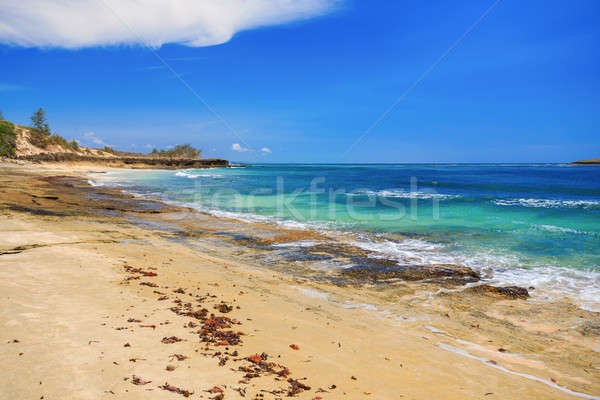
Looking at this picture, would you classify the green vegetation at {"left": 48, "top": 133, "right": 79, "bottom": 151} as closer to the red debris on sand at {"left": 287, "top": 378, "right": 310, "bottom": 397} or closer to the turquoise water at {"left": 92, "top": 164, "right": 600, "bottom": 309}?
the turquoise water at {"left": 92, "top": 164, "right": 600, "bottom": 309}

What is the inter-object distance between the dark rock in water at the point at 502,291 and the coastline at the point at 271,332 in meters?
0.34

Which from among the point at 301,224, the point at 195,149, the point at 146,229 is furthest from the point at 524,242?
the point at 195,149

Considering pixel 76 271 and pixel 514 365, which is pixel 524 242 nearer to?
pixel 514 365

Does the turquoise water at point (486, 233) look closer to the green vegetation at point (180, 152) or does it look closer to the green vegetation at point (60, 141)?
the green vegetation at point (60, 141)

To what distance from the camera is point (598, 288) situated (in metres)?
8.83

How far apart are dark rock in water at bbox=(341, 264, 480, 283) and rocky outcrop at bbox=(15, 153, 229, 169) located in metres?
73.5

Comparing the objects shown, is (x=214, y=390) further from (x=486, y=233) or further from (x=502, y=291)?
(x=486, y=233)

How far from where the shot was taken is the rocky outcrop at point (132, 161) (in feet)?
219

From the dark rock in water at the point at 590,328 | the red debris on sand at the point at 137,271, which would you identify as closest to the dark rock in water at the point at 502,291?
the dark rock in water at the point at 590,328

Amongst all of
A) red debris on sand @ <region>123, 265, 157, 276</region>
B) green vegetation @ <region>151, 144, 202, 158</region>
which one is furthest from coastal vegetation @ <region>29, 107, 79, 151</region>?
red debris on sand @ <region>123, 265, 157, 276</region>

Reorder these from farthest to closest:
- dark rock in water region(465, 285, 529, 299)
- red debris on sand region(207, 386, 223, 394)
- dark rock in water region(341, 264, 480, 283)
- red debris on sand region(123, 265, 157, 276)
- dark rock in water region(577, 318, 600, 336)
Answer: dark rock in water region(341, 264, 480, 283) < dark rock in water region(465, 285, 529, 299) < red debris on sand region(123, 265, 157, 276) < dark rock in water region(577, 318, 600, 336) < red debris on sand region(207, 386, 223, 394)

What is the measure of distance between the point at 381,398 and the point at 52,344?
4.00m

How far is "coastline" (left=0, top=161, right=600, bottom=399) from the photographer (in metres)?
3.74

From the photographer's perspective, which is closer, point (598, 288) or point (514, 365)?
point (514, 365)
